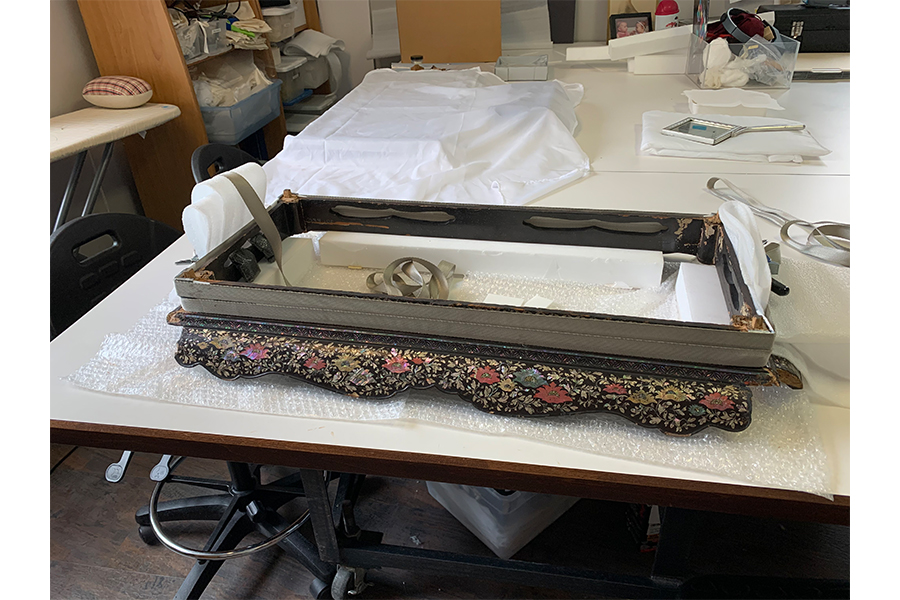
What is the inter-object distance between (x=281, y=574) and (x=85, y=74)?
2.05 meters

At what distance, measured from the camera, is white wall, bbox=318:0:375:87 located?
343cm

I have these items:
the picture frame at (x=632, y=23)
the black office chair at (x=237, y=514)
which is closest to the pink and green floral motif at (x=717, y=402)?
the black office chair at (x=237, y=514)

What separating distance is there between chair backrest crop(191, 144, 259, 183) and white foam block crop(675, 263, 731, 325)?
1.15m

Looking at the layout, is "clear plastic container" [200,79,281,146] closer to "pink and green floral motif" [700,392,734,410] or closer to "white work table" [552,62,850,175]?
"white work table" [552,62,850,175]

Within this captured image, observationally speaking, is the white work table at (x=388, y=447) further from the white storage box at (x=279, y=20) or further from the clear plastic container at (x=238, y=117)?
the white storage box at (x=279, y=20)

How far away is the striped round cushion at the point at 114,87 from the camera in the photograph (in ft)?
6.69

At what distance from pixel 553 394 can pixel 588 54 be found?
7.71 ft

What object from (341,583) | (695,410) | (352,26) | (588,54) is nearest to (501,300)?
(695,410)

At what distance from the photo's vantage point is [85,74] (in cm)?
227

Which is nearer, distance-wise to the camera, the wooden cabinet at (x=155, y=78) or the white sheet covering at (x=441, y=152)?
the white sheet covering at (x=441, y=152)

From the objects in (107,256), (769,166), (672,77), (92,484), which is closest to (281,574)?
(92,484)

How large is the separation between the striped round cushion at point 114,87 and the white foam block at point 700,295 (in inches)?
78.8

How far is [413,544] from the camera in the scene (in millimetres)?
1401

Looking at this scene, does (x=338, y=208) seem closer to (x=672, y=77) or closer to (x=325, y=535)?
(x=325, y=535)
